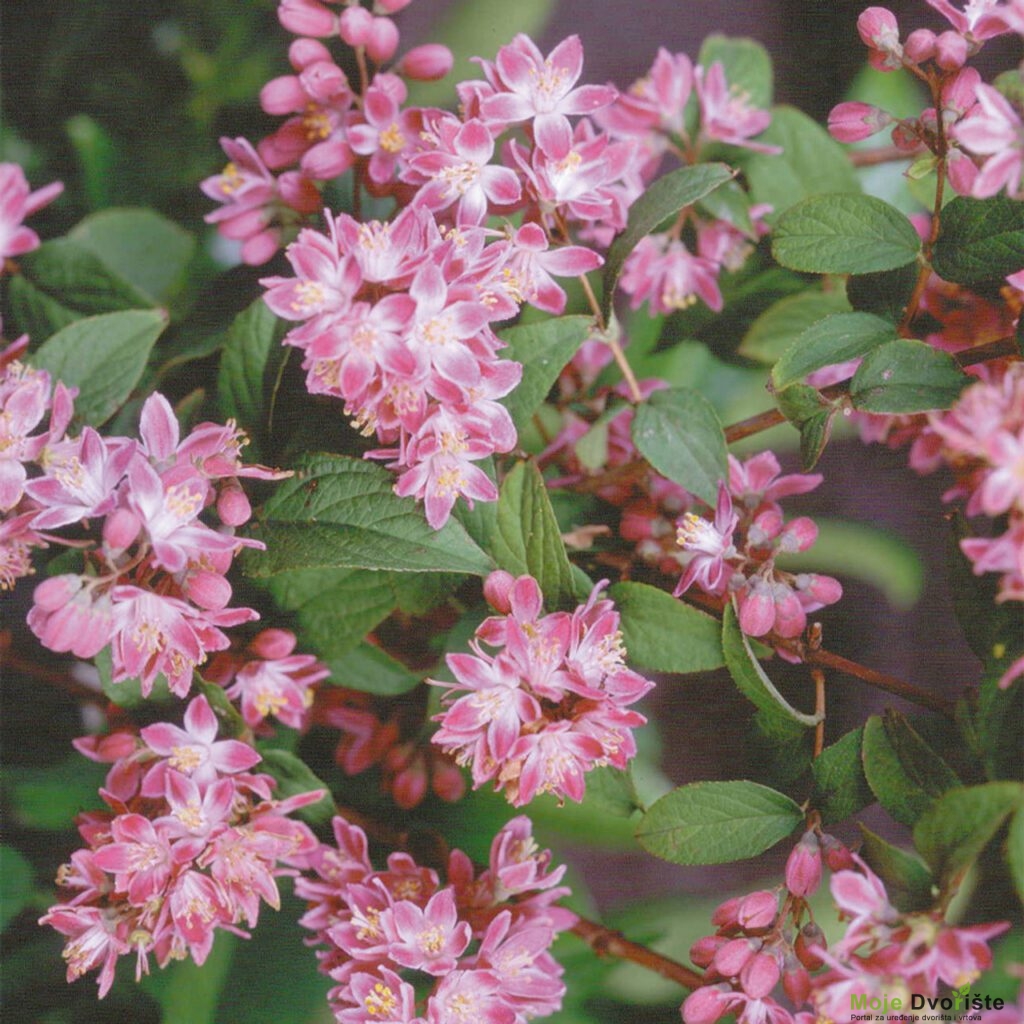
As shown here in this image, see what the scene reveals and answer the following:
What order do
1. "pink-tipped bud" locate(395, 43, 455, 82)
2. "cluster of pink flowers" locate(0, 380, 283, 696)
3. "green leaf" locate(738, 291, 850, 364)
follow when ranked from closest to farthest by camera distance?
"cluster of pink flowers" locate(0, 380, 283, 696)
"pink-tipped bud" locate(395, 43, 455, 82)
"green leaf" locate(738, 291, 850, 364)

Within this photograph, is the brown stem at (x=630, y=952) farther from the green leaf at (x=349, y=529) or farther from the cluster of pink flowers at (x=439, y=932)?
the green leaf at (x=349, y=529)

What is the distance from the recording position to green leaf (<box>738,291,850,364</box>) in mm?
1064

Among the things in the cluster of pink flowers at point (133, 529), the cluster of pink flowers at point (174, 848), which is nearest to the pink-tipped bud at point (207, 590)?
the cluster of pink flowers at point (133, 529)

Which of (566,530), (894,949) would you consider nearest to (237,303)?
(566,530)

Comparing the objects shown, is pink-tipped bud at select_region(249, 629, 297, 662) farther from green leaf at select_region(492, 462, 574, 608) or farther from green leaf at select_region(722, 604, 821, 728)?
green leaf at select_region(722, 604, 821, 728)

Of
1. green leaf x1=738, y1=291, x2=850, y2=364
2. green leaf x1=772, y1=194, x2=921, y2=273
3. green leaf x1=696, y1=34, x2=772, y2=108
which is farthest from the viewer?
green leaf x1=696, y1=34, x2=772, y2=108

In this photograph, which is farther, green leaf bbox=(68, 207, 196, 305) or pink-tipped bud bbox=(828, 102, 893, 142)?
green leaf bbox=(68, 207, 196, 305)

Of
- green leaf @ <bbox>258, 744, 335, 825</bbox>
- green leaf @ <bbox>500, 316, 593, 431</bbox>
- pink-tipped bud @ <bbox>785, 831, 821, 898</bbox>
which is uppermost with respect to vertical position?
green leaf @ <bbox>500, 316, 593, 431</bbox>

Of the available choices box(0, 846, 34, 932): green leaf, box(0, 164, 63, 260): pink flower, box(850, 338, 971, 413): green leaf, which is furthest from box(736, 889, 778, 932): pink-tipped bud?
box(0, 164, 63, 260): pink flower

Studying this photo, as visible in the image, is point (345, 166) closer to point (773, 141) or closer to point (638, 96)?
point (638, 96)

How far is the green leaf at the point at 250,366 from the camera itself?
3.08 feet

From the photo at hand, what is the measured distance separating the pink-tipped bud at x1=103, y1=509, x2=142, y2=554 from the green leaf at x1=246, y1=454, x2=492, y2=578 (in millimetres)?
104

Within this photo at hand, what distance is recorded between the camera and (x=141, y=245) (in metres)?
1.25

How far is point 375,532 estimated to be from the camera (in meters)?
0.80
